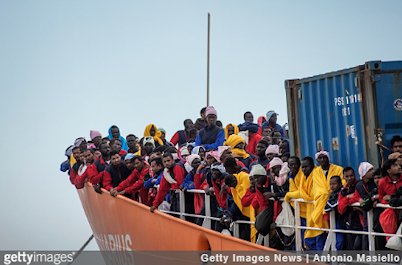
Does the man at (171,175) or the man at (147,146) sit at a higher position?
the man at (147,146)

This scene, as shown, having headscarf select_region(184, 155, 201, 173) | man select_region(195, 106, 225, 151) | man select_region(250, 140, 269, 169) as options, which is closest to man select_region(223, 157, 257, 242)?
man select_region(250, 140, 269, 169)

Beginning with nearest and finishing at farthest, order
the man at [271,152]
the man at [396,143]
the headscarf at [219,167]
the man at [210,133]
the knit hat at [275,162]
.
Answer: the man at [396,143]
the knit hat at [275,162]
the headscarf at [219,167]
the man at [271,152]
the man at [210,133]

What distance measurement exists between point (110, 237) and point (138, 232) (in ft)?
9.60

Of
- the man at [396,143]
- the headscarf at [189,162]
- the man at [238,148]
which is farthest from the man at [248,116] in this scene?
the man at [396,143]

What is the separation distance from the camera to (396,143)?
13.2 m

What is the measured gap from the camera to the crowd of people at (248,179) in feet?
40.3

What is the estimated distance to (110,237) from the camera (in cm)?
2256

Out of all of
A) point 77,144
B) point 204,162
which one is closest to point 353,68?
point 204,162

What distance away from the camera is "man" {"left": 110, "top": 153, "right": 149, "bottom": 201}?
19172mm

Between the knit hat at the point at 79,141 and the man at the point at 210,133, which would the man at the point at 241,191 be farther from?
the knit hat at the point at 79,141

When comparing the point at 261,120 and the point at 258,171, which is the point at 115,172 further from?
the point at 258,171

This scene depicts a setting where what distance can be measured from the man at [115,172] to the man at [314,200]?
6515 mm

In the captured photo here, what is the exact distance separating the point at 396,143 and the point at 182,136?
958 centimetres

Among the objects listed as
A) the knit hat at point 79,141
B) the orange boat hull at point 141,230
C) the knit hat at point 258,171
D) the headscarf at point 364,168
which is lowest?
the orange boat hull at point 141,230
